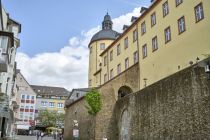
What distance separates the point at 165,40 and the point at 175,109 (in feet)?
40.1

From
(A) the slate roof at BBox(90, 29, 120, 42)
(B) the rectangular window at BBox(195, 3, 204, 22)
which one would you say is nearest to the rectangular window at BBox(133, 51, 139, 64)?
(B) the rectangular window at BBox(195, 3, 204, 22)

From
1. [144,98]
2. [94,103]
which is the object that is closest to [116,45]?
[94,103]

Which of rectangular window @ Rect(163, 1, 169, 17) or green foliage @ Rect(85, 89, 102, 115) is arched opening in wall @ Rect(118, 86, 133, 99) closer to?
green foliage @ Rect(85, 89, 102, 115)

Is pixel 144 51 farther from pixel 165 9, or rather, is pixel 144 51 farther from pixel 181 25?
pixel 181 25

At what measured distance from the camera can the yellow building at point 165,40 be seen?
82.8 ft

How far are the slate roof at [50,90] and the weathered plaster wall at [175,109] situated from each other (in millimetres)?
83613

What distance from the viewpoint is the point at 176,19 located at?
94.3ft

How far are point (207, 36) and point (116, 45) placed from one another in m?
22.2

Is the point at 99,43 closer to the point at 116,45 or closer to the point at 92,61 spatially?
the point at 92,61

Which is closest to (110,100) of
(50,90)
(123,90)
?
(123,90)

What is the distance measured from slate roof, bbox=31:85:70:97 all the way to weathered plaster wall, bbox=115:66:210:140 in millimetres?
83613

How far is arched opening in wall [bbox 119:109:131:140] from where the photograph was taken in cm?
2916

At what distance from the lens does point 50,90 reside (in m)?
112

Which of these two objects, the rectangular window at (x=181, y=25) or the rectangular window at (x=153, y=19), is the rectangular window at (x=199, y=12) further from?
the rectangular window at (x=153, y=19)
